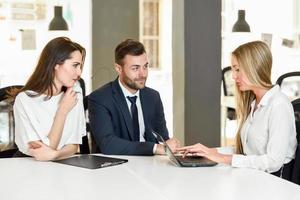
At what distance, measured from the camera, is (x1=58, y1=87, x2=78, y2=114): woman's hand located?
2189mm

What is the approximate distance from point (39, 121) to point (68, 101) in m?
0.17

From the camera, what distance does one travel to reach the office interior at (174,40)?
327 centimetres

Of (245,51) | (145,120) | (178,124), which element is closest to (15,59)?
(178,124)

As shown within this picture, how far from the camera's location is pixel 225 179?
1747mm

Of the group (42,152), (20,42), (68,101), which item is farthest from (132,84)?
(20,42)

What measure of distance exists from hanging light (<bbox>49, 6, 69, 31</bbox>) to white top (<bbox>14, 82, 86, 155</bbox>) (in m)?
3.41

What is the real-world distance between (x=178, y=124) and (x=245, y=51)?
135 centimetres

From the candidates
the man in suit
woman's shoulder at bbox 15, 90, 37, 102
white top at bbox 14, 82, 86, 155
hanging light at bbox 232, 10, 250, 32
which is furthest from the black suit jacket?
hanging light at bbox 232, 10, 250, 32

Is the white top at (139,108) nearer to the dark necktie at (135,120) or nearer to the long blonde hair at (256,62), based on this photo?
the dark necktie at (135,120)

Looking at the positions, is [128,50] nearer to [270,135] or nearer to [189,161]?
[189,161]

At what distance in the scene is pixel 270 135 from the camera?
1.99 metres

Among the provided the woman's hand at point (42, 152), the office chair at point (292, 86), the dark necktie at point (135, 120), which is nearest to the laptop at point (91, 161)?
the woman's hand at point (42, 152)

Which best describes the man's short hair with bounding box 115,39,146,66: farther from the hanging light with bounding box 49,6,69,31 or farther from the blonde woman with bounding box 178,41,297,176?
the hanging light with bounding box 49,6,69,31

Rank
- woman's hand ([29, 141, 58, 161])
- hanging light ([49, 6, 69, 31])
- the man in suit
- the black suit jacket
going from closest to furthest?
woman's hand ([29, 141, 58, 161]) < the black suit jacket < the man in suit < hanging light ([49, 6, 69, 31])
